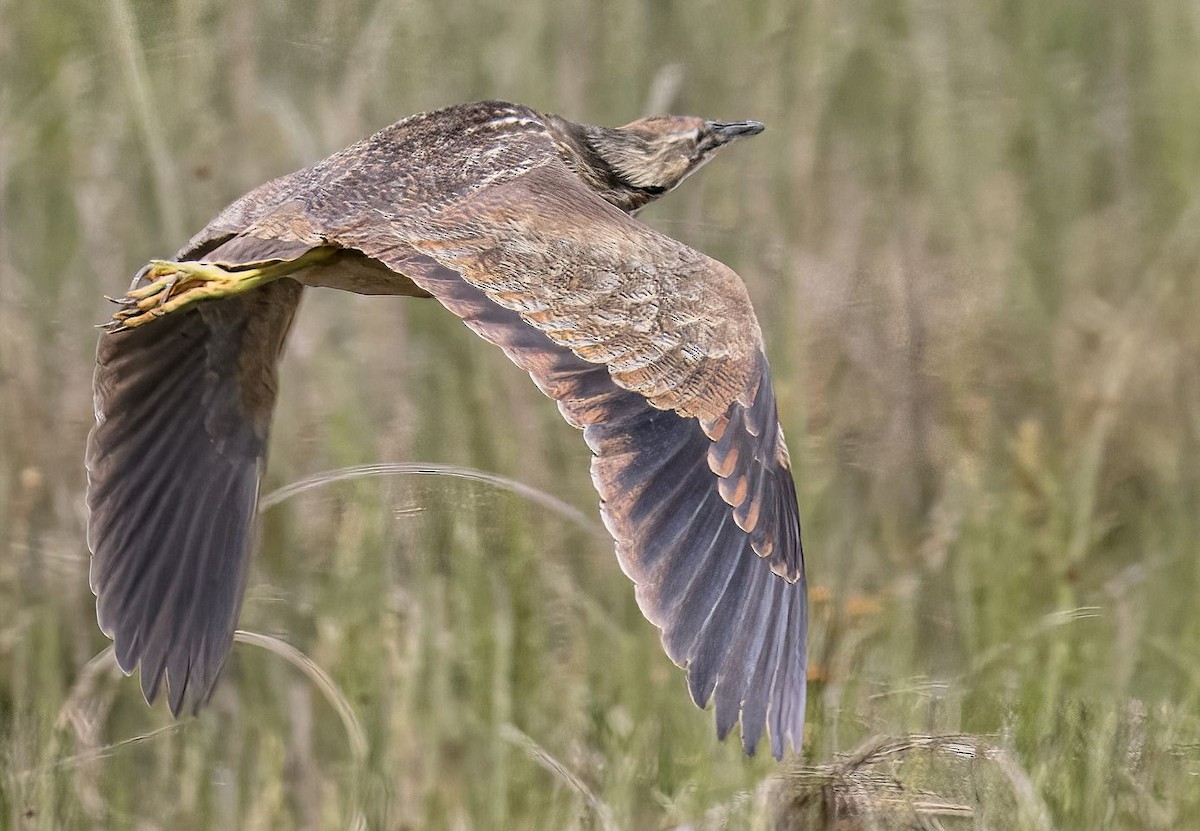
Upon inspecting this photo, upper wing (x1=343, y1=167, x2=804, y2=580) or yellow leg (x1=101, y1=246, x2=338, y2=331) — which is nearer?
upper wing (x1=343, y1=167, x2=804, y2=580)

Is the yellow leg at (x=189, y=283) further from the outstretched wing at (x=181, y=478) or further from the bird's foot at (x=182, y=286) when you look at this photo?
the outstretched wing at (x=181, y=478)

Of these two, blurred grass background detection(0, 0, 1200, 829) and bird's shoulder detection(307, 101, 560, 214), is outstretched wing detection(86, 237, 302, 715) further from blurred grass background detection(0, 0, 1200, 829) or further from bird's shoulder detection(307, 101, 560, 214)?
bird's shoulder detection(307, 101, 560, 214)

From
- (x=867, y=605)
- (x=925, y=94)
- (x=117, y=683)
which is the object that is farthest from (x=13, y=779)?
(x=925, y=94)

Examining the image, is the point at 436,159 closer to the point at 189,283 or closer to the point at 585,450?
the point at 189,283

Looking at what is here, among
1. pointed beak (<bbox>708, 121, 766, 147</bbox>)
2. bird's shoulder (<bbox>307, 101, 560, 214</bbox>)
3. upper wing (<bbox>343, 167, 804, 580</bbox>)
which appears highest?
pointed beak (<bbox>708, 121, 766, 147</bbox>)

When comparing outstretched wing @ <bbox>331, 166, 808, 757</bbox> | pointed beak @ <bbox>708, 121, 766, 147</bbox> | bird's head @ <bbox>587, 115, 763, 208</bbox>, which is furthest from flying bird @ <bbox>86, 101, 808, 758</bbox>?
pointed beak @ <bbox>708, 121, 766, 147</bbox>

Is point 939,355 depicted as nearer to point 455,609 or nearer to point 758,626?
point 455,609

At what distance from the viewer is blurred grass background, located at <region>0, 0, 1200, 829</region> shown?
3.51m

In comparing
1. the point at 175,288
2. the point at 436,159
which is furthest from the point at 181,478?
the point at 436,159

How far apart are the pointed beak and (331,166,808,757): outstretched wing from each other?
2.83 ft

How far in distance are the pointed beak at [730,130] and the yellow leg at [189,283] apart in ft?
3.41

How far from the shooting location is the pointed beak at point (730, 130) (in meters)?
3.75

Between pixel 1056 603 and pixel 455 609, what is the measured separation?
1.12 m

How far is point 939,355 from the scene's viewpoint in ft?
14.4
